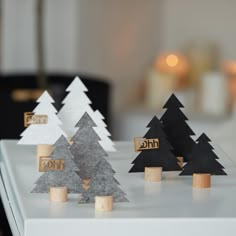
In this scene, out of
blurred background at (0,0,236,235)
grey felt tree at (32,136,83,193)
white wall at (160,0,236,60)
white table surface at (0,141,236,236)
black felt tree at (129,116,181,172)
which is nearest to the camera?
white table surface at (0,141,236,236)

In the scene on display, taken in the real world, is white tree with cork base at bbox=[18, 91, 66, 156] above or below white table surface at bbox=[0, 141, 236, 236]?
above

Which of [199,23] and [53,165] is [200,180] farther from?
[199,23]

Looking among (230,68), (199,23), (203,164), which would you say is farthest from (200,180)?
(199,23)

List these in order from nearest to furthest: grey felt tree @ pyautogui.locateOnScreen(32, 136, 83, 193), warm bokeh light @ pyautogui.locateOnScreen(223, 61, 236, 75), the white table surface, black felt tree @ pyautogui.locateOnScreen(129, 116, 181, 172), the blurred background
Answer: the white table surface
grey felt tree @ pyautogui.locateOnScreen(32, 136, 83, 193)
black felt tree @ pyautogui.locateOnScreen(129, 116, 181, 172)
the blurred background
warm bokeh light @ pyautogui.locateOnScreen(223, 61, 236, 75)

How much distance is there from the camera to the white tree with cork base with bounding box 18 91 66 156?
133 cm

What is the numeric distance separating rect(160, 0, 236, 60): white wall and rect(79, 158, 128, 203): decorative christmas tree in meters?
2.46

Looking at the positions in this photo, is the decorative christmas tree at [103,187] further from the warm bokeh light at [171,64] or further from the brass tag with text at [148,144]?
the warm bokeh light at [171,64]

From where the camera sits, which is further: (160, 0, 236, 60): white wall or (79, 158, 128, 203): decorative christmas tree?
(160, 0, 236, 60): white wall

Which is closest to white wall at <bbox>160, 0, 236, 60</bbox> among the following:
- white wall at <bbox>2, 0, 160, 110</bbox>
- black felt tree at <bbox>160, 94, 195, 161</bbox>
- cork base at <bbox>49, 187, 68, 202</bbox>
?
white wall at <bbox>2, 0, 160, 110</bbox>

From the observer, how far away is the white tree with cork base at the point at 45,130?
1.33 m

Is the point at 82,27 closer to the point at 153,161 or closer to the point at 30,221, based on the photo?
the point at 153,161

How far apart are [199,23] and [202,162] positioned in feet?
7.98

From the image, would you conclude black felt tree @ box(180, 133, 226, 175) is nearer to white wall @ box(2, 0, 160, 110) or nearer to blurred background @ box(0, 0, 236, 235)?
blurred background @ box(0, 0, 236, 235)

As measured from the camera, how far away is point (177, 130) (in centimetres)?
137
